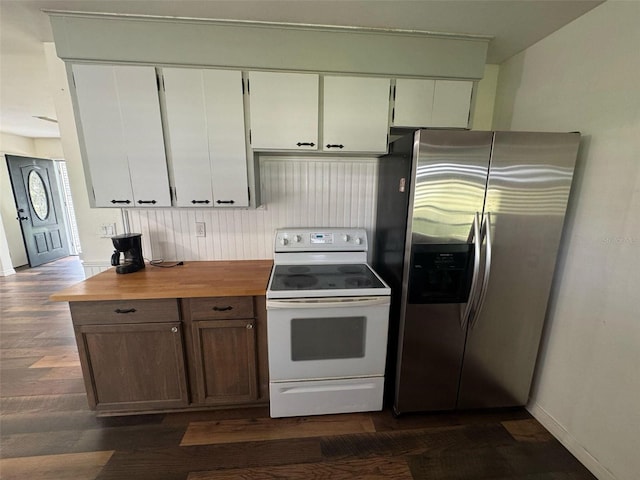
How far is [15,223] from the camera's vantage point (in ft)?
15.6

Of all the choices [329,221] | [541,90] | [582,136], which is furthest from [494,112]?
[329,221]

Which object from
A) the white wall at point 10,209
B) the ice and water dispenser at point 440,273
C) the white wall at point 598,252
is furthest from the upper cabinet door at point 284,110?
the white wall at point 10,209

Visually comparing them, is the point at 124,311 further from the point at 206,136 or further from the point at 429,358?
the point at 429,358

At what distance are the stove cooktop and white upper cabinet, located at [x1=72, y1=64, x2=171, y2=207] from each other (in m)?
0.95

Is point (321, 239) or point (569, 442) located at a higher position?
point (321, 239)

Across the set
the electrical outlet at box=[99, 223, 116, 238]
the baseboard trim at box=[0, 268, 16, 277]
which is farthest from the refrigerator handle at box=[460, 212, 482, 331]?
the baseboard trim at box=[0, 268, 16, 277]

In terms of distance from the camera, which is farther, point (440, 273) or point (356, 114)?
point (356, 114)

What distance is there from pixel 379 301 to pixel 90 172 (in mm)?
2027

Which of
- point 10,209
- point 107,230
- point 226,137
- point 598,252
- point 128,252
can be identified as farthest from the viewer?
point 10,209

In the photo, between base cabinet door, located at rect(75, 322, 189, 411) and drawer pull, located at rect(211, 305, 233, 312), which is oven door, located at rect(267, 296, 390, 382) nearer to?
drawer pull, located at rect(211, 305, 233, 312)

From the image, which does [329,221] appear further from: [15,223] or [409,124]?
Answer: [15,223]

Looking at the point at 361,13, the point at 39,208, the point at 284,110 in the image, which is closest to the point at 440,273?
the point at 284,110

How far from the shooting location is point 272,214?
2172 millimetres

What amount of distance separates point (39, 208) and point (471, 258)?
749cm
